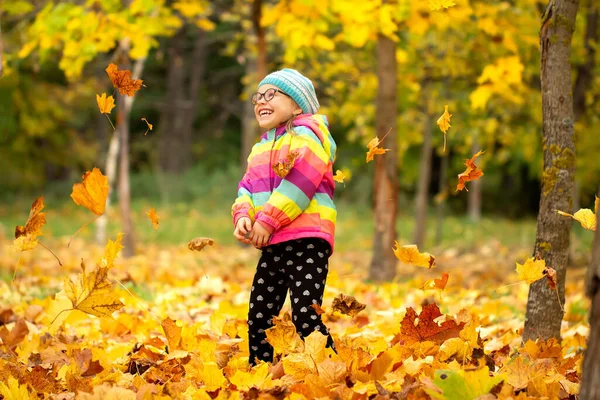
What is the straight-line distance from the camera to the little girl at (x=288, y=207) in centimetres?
295

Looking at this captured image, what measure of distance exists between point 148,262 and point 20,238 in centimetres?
785

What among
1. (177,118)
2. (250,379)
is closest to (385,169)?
(250,379)

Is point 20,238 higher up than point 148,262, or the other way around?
point 20,238

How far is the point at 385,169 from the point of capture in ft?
24.3

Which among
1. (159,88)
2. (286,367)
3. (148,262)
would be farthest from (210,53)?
(286,367)

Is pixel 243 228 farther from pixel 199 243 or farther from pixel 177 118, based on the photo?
pixel 177 118

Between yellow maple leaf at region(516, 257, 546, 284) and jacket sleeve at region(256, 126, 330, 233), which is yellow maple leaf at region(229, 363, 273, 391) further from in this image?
yellow maple leaf at region(516, 257, 546, 284)

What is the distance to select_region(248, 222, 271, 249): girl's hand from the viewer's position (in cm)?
292

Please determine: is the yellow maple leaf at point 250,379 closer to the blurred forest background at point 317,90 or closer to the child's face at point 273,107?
the child's face at point 273,107

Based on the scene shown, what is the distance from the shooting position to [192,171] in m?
26.2

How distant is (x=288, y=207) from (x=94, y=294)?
786 mm

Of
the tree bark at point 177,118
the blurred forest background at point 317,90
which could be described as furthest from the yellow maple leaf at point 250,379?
the tree bark at point 177,118

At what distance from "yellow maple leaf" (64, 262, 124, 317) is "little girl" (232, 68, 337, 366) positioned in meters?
0.57

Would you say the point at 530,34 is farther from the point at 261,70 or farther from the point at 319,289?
the point at 319,289
